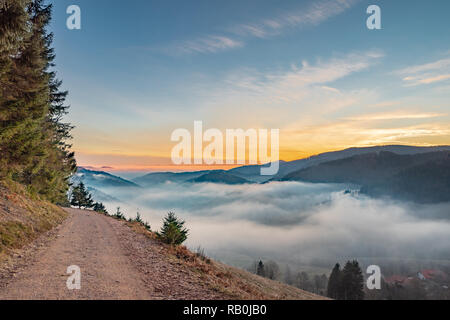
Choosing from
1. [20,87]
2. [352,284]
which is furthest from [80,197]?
[352,284]

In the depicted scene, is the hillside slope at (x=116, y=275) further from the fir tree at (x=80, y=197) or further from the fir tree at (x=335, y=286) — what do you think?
the fir tree at (x=80, y=197)

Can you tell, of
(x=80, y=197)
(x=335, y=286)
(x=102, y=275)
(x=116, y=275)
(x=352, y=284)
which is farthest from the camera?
(x=80, y=197)

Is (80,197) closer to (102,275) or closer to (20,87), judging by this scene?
(20,87)

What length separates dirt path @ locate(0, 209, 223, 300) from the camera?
6750 millimetres

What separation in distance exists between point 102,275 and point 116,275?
48 centimetres

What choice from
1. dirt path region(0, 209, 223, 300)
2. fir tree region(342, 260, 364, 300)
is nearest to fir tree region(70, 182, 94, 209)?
dirt path region(0, 209, 223, 300)

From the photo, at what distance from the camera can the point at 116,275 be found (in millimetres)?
8367

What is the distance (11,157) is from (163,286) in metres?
15.0

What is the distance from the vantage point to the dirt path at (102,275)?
22.1 ft

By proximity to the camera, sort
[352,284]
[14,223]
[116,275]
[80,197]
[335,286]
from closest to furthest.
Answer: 1. [116,275]
2. [14,223]
3. [352,284]
4. [335,286]
5. [80,197]

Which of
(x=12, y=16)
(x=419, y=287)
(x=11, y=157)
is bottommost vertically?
(x=419, y=287)
